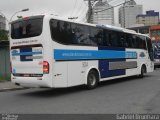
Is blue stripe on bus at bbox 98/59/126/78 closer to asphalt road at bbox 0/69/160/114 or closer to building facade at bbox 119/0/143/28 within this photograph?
asphalt road at bbox 0/69/160/114

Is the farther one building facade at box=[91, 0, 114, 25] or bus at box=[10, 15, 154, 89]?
building facade at box=[91, 0, 114, 25]

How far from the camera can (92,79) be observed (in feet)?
49.4

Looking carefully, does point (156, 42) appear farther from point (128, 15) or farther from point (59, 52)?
point (128, 15)

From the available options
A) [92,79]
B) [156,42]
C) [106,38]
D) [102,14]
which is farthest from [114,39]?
[102,14]

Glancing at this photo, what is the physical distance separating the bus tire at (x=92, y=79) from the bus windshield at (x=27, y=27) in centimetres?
344

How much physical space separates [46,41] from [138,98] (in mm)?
4022

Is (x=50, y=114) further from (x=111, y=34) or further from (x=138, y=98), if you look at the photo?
(x=111, y=34)

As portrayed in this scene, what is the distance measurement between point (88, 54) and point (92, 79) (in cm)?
121

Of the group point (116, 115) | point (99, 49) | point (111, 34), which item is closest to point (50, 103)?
point (116, 115)

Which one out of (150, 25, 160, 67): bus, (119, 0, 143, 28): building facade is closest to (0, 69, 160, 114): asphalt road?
(150, 25, 160, 67): bus

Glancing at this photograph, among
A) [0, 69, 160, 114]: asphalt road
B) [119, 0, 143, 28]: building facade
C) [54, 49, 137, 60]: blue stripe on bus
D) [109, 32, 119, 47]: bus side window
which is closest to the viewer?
[0, 69, 160, 114]: asphalt road

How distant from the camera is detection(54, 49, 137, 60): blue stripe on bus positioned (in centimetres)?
1295

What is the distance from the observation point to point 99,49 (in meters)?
15.6

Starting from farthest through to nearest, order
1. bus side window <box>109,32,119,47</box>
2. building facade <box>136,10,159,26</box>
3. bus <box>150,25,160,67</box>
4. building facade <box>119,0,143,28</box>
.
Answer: building facade <box>136,10,159,26</box> → building facade <box>119,0,143,28</box> → bus <box>150,25,160,67</box> → bus side window <box>109,32,119,47</box>
